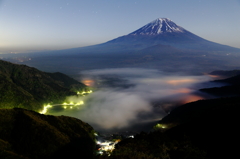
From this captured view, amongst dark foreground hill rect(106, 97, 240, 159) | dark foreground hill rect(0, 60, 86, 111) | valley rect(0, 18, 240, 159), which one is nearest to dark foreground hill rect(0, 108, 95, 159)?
valley rect(0, 18, 240, 159)

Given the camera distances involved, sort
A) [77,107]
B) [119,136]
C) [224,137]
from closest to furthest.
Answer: [224,137] → [119,136] → [77,107]

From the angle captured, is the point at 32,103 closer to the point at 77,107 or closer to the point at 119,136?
the point at 77,107

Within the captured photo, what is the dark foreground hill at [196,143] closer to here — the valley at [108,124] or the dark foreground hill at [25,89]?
the valley at [108,124]

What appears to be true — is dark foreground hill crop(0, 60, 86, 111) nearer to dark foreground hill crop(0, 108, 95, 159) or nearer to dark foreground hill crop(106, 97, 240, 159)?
dark foreground hill crop(0, 108, 95, 159)

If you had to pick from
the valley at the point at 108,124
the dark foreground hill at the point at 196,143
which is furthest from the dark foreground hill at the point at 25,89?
the dark foreground hill at the point at 196,143

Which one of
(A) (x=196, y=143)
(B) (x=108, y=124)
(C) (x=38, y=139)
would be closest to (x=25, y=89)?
(B) (x=108, y=124)

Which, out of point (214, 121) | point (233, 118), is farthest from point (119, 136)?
point (233, 118)
